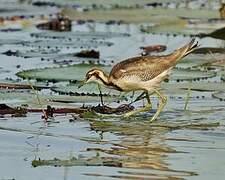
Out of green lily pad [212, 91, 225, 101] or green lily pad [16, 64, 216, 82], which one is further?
green lily pad [16, 64, 216, 82]

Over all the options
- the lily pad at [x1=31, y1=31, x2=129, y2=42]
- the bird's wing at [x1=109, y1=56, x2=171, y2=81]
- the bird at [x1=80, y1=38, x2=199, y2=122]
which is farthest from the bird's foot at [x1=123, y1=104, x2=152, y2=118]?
the lily pad at [x1=31, y1=31, x2=129, y2=42]

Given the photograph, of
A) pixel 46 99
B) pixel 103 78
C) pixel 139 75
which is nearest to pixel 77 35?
pixel 46 99

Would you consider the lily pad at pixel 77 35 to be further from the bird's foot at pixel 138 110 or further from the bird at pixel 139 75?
the bird's foot at pixel 138 110

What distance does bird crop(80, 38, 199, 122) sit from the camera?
9.61 metres

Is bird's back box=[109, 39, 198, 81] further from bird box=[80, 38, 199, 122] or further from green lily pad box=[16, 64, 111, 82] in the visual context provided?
green lily pad box=[16, 64, 111, 82]

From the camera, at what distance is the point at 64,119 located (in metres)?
9.44

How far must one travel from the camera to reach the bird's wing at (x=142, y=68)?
9.68m

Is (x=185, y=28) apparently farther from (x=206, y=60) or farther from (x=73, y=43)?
(x=206, y=60)

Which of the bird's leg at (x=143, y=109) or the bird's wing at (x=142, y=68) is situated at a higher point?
the bird's wing at (x=142, y=68)

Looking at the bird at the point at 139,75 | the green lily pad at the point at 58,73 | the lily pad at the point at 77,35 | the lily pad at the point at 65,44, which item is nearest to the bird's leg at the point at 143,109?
the bird at the point at 139,75

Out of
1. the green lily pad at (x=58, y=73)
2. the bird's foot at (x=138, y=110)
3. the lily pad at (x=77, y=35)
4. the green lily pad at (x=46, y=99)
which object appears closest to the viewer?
the bird's foot at (x=138, y=110)

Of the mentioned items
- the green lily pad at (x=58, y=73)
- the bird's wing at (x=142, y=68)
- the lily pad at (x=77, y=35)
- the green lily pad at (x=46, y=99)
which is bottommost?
the green lily pad at (x=46, y=99)

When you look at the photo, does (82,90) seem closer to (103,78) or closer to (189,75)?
(103,78)

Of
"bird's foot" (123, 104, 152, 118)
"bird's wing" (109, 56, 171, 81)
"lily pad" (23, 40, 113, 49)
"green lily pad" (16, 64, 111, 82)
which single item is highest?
"lily pad" (23, 40, 113, 49)
